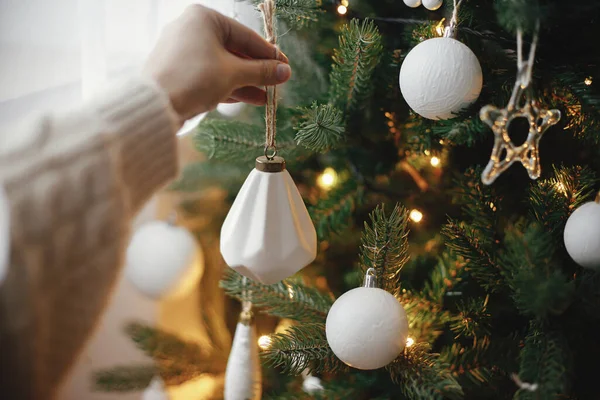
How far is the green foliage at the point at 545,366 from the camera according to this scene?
379 mm

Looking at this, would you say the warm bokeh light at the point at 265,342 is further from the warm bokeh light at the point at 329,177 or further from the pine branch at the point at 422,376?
the warm bokeh light at the point at 329,177

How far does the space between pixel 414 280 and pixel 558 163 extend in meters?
0.23

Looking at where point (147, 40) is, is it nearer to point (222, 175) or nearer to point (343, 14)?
point (222, 175)

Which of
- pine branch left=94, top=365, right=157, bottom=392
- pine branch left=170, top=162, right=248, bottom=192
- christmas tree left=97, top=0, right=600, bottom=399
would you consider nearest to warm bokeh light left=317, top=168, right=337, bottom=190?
christmas tree left=97, top=0, right=600, bottom=399

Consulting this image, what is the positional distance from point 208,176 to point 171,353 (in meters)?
0.30

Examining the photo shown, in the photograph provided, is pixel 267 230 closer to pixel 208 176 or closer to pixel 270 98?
pixel 270 98

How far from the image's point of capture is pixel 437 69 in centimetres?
44

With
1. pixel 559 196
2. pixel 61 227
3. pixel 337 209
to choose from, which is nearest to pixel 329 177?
pixel 337 209

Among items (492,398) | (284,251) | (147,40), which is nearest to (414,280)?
(492,398)

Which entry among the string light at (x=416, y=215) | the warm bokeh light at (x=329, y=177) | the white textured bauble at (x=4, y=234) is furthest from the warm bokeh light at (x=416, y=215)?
the white textured bauble at (x=4, y=234)

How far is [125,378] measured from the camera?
0.61 m

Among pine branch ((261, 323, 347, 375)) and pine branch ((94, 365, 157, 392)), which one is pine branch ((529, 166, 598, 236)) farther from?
pine branch ((94, 365, 157, 392))

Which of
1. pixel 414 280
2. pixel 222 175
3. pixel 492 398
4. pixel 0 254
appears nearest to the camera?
pixel 0 254

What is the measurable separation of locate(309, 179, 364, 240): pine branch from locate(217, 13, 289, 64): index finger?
0.72 feet
